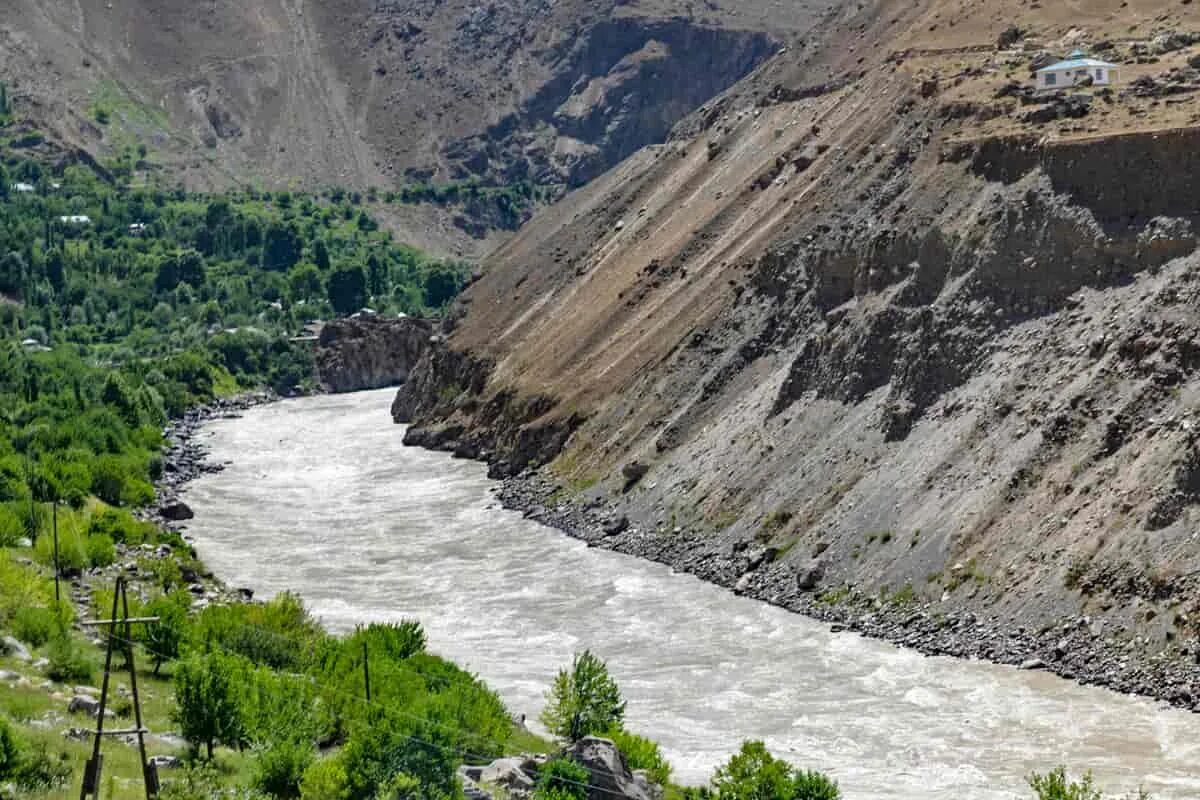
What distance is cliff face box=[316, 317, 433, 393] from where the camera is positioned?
571ft

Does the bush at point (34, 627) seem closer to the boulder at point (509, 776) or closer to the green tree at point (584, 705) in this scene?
the green tree at point (584, 705)

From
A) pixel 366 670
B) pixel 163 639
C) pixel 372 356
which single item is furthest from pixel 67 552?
pixel 372 356

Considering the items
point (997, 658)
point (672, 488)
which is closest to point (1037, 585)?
point (997, 658)

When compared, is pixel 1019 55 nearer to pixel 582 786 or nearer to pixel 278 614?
pixel 278 614

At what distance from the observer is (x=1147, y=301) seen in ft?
218

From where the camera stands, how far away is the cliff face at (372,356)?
174125 millimetres

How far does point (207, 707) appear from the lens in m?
43.5

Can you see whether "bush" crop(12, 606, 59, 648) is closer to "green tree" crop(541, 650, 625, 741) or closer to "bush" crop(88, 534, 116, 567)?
"green tree" crop(541, 650, 625, 741)

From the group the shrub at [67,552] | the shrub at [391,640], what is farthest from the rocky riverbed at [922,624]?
the shrub at [67,552]

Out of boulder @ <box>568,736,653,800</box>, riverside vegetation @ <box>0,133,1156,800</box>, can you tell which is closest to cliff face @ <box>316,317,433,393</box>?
riverside vegetation @ <box>0,133,1156,800</box>

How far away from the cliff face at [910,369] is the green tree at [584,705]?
14.2 meters

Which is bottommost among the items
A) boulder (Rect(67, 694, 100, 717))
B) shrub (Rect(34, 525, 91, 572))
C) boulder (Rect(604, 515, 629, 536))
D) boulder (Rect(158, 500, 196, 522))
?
boulder (Rect(158, 500, 196, 522))

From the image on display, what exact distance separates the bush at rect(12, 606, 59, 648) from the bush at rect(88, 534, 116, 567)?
1940 cm

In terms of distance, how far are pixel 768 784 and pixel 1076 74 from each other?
182ft
